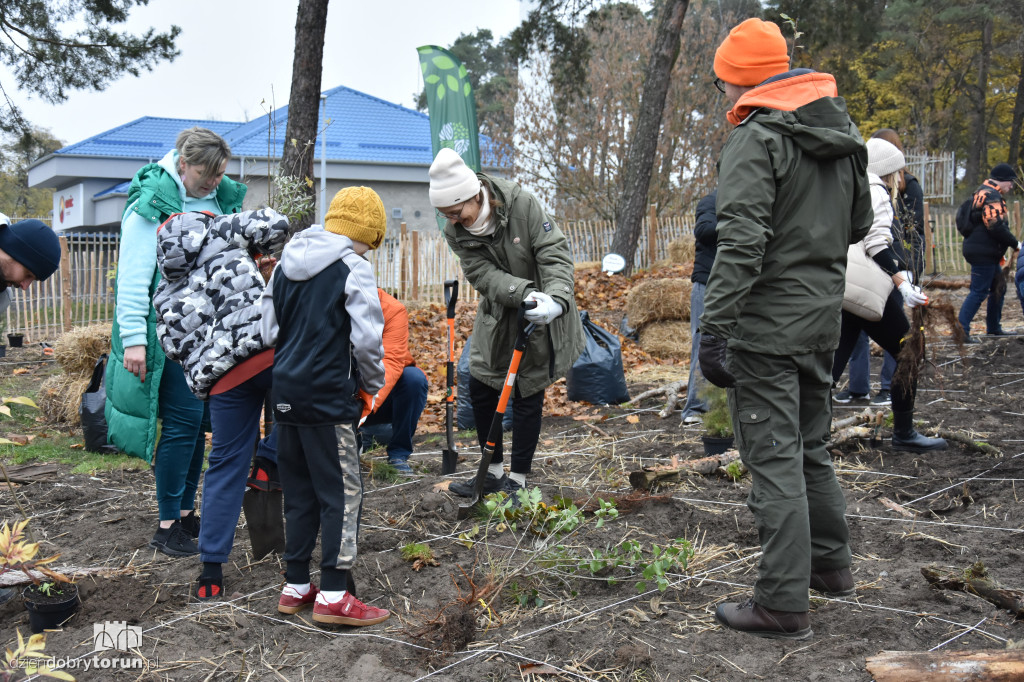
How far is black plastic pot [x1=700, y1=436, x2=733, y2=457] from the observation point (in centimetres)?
507

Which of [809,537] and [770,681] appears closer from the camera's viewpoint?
[770,681]

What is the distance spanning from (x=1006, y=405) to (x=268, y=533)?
5.30 meters

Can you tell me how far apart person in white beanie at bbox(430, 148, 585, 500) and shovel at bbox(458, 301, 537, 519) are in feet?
0.30

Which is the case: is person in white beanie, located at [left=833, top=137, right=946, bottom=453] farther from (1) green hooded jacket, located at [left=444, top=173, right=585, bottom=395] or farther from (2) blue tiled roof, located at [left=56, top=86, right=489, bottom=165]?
(2) blue tiled roof, located at [left=56, top=86, right=489, bottom=165]

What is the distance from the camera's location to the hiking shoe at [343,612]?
297 cm

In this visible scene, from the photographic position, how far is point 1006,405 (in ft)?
20.1

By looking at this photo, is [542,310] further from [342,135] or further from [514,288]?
[342,135]

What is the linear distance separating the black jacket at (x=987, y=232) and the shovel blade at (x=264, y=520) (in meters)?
8.08

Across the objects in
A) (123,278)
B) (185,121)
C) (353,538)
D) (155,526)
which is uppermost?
(185,121)

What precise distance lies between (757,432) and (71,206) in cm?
3347

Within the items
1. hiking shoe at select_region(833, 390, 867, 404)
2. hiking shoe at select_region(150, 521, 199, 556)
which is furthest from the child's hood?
hiking shoe at select_region(833, 390, 867, 404)

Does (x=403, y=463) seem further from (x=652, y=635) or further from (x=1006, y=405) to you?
(x=1006, y=405)

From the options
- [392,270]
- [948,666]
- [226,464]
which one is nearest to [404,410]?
[226,464]

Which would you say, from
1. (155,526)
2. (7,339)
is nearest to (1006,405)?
(155,526)
